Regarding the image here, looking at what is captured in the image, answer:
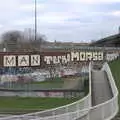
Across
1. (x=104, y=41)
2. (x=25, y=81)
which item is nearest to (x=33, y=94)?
(x=25, y=81)

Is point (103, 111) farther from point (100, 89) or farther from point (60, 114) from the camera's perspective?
point (100, 89)

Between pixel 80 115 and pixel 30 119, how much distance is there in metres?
3.28

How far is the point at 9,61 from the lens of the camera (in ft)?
313

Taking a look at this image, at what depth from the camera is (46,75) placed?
7675cm

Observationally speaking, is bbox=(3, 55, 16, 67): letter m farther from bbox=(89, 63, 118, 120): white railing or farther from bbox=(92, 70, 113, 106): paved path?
bbox=(89, 63, 118, 120): white railing

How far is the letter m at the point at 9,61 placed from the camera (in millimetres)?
94312

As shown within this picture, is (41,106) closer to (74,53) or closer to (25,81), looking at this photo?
(25,81)

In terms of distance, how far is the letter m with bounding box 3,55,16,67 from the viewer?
309ft

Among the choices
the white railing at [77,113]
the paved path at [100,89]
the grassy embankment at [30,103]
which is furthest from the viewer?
the grassy embankment at [30,103]

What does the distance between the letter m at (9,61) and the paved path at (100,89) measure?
104ft

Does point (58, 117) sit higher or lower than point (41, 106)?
higher

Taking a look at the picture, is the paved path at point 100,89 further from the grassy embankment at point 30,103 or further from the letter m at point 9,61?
the letter m at point 9,61

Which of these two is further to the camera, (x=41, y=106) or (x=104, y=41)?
(x=104, y=41)

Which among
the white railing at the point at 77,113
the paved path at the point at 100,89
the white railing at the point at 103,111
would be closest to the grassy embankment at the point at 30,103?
the paved path at the point at 100,89
